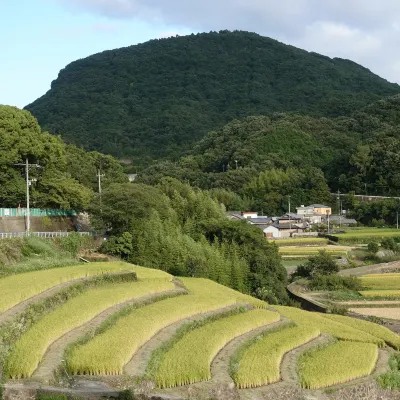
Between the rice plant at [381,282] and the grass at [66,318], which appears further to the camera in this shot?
the rice plant at [381,282]

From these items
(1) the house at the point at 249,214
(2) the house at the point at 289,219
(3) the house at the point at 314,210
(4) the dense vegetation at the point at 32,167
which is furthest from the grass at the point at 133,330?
(3) the house at the point at 314,210

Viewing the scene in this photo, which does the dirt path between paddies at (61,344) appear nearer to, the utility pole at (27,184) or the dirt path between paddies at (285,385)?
the dirt path between paddies at (285,385)

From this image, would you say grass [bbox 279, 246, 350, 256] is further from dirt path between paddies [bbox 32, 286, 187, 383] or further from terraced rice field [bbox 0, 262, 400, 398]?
dirt path between paddies [bbox 32, 286, 187, 383]

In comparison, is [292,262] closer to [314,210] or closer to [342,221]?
[342,221]

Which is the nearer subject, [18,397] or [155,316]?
[18,397]

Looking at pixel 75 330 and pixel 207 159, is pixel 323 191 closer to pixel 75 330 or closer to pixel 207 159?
pixel 207 159

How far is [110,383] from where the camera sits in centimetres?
1133

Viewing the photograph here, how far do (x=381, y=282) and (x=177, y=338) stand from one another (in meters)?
24.9

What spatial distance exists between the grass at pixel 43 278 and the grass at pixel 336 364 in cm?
730

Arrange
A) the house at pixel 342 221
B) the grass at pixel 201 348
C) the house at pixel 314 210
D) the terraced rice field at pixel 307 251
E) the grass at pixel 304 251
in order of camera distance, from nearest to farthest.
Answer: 1. the grass at pixel 201 348
2. the terraced rice field at pixel 307 251
3. the grass at pixel 304 251
4. the house at pixel 342 221
5. the house at pixel 314 210

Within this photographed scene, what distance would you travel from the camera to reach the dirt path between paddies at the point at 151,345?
12.0m

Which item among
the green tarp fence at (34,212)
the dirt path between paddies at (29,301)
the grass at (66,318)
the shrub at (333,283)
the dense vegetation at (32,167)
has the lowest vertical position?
the shrub at (333,283)

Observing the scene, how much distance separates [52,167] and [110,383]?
22.2 metres

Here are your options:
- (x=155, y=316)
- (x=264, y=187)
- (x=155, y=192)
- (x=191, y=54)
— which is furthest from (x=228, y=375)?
(x=191, y=54)
